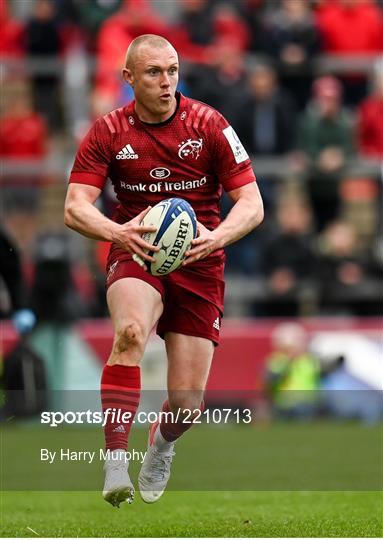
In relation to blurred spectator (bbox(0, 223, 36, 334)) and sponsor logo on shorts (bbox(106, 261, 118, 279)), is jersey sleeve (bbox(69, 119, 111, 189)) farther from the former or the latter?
blurred spectator (bbox(0, 223, 36, 334))

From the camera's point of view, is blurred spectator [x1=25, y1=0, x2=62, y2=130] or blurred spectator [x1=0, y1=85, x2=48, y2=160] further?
blurred spectator [x1=25, y1=0, x2=62, y2=130]

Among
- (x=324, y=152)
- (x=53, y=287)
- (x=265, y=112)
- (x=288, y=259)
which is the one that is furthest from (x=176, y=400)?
(x=324, y=152)

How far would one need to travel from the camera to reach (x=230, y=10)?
19141 mm

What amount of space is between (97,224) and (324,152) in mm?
10532

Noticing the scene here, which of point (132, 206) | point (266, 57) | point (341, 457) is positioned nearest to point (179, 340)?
point (132, 206)

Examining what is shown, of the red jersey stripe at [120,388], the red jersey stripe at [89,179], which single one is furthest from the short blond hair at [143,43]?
the red jersey stripe at [120,388]

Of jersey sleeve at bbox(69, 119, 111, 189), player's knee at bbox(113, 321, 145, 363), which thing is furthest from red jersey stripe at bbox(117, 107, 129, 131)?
player's knee at bbox(113, 321, 145, 363)

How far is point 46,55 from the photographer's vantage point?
1895cm

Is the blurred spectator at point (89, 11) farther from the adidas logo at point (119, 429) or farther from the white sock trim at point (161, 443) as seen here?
the adidas logo at point (119, 429)

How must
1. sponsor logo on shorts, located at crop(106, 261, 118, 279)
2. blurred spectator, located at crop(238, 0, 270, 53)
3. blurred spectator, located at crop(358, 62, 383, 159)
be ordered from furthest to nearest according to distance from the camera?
blurred spectator, located at crop(238, 0, 270, 53) → blurred spectator, located at crop(358, 62, 383, 159) → sponsor logo on shorts, located at crop(106, 261, 118, 279)

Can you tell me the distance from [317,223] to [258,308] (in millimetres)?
1343

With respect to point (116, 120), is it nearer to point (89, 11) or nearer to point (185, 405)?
point (185, 405)

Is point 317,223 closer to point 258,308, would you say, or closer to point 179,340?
point 258,308

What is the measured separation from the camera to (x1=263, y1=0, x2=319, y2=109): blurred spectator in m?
18.5
